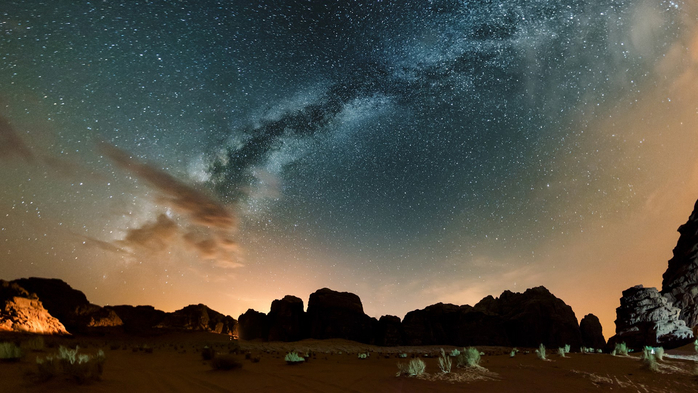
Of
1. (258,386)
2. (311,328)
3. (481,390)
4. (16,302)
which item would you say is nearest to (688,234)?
(481,390)

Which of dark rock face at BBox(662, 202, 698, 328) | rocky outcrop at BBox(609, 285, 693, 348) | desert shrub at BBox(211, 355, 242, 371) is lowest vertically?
desert shrub at BBox(211, 355, 242, 371)

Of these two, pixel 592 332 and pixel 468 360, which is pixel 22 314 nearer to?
pixel 468 360

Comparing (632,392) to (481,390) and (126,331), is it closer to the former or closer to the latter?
(481,390)

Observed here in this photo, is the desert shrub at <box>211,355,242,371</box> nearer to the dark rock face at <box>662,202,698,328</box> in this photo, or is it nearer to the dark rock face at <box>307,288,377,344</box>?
the dark rock face at <box>662,202,698,328</box>

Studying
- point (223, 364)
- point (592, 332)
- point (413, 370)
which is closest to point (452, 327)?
point (592, 332)

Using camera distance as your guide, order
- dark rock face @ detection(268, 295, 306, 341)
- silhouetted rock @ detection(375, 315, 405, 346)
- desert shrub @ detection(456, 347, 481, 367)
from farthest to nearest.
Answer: dark rock face @ detection(268, 295, 306, 341), silhouetted rock @ detection(375, 315, 405, 346), desert shrub @ detection(456, 347, 481, 367)

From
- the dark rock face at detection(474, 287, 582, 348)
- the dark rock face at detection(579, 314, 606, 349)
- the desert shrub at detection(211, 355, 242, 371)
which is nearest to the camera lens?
the desert shrub at detection(211, 355, 242, 371)

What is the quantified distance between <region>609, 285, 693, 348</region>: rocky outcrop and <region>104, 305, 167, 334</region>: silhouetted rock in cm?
6749

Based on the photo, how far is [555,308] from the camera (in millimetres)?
50656

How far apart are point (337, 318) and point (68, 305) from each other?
42.1 m

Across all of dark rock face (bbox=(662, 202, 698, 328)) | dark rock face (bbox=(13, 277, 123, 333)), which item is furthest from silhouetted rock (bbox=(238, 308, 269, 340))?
dark rock face (bbox=(662, 202, 698, 328))

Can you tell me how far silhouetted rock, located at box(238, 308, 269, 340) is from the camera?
62.3 meters

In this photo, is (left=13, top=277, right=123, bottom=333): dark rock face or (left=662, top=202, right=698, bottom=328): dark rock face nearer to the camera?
(left=662, top=202, right=698, bottom=328): dark rock face

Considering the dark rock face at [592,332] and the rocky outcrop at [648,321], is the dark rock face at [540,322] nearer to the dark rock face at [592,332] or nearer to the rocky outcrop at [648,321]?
the dark rock face at [592,332]
